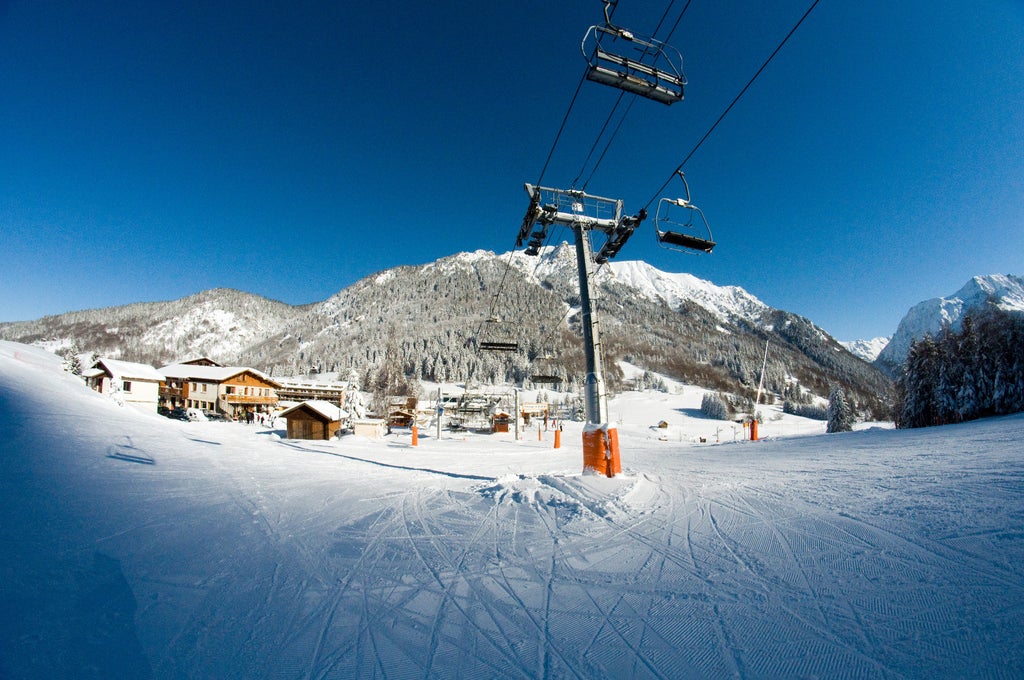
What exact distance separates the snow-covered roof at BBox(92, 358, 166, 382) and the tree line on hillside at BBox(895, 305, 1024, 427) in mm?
70157

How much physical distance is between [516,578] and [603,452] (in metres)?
4.55

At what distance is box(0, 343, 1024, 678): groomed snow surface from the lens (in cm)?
275

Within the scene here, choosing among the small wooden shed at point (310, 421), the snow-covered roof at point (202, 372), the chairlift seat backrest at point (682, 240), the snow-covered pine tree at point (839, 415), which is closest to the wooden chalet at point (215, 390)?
the snow-covered roof at point (202, 372)

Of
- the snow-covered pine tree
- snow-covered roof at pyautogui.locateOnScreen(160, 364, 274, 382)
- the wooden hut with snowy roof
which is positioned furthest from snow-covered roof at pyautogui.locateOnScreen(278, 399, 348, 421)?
the snow-covered pine tree

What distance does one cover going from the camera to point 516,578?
4.07 meters

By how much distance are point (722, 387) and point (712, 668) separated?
14756 centimetres

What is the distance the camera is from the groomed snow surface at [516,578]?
2.75 metres

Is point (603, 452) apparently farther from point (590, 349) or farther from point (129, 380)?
point (129, 380)

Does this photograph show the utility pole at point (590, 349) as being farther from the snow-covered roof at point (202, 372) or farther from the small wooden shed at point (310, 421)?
the snow-covered roof at point (202, 372)

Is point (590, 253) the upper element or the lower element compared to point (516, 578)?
upper

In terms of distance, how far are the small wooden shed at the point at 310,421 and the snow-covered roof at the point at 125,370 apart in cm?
2402

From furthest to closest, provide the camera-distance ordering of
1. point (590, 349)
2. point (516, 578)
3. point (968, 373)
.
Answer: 1. point (968, 373)
2. point (590, 349)
3. point (516, 578)

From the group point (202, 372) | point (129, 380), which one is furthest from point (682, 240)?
point (202, 372)

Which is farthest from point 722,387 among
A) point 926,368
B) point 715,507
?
point 715,507
